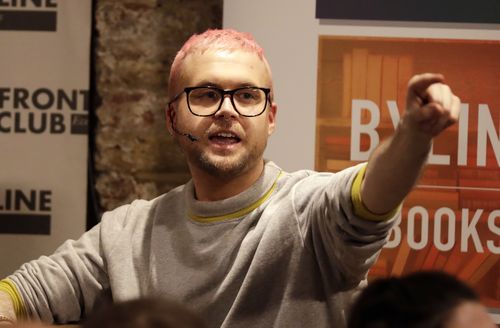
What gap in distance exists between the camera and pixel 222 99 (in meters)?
1.67

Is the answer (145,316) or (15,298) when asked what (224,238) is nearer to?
(15,298)

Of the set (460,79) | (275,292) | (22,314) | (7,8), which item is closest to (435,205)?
(460,79)

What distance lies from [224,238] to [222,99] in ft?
0.96

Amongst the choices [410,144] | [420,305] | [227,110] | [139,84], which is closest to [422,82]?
[410,144]

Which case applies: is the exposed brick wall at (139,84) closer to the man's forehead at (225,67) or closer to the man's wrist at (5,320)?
the man's forehead at (225,67)

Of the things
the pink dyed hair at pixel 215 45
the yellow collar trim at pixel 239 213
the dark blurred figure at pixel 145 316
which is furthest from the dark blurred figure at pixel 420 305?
the pink dyed hair at pixel 215 45

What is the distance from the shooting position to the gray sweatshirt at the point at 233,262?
1.56m

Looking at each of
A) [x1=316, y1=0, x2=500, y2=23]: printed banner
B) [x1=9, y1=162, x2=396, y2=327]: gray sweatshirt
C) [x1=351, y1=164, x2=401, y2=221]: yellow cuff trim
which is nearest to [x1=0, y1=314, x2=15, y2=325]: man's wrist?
[x1=9, y1=162, x2=396, y2=327]: gray sweatshirt

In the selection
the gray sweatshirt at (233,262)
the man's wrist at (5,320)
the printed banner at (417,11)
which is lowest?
the man's wrist at (5,320)

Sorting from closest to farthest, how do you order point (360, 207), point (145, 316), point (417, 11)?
point (145, 316), point (360, 207), point (417, 11)

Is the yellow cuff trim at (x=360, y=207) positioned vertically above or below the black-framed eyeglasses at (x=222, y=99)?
below

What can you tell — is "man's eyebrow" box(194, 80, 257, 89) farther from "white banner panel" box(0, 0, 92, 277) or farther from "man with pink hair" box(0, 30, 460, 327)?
"white banner panel" box(0, 0, 92, 277)

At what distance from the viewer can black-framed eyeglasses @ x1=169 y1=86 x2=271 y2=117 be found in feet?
5.49

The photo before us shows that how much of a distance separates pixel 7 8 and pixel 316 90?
107cm
